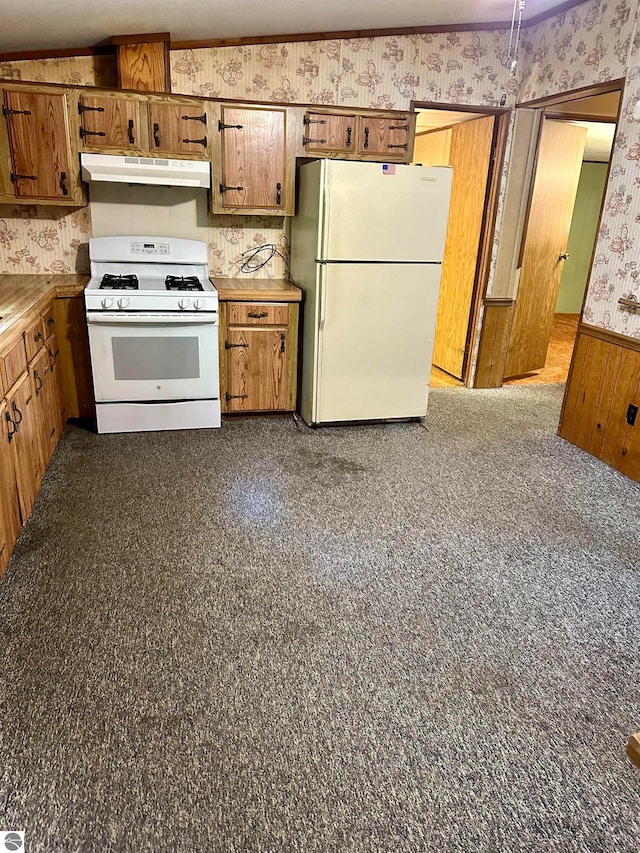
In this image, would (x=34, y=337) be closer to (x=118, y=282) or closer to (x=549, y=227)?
(x=118, y=282)

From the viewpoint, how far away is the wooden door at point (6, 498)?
2.19 metres

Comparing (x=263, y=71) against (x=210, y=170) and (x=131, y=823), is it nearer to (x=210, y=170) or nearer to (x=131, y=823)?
(x=210, y=170)

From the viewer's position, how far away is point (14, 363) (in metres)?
2.44

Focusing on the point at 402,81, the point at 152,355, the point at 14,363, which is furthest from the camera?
the point at 402,81

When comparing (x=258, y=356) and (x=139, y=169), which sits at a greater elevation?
(x=139, y=169)

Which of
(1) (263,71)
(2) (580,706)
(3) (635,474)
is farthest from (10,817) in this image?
(1) (263,71)

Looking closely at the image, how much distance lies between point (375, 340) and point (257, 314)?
2.51 ft

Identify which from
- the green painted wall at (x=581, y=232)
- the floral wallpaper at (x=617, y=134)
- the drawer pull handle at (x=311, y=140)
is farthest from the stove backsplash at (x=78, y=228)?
the green painted wall at (x=581, y=232)

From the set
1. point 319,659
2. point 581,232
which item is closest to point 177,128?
point 319,659

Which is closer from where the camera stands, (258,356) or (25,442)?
(25,442)

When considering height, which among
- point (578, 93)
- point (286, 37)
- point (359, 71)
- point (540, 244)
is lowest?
point (540, 244)

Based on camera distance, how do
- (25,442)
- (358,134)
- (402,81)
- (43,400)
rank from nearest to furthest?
(25,442), (43,400), (358,134), (402,81)

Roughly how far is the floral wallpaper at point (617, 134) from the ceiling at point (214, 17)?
0.29m

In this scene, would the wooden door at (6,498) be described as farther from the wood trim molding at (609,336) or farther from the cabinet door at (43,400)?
the wood trim molding at (609,336)
